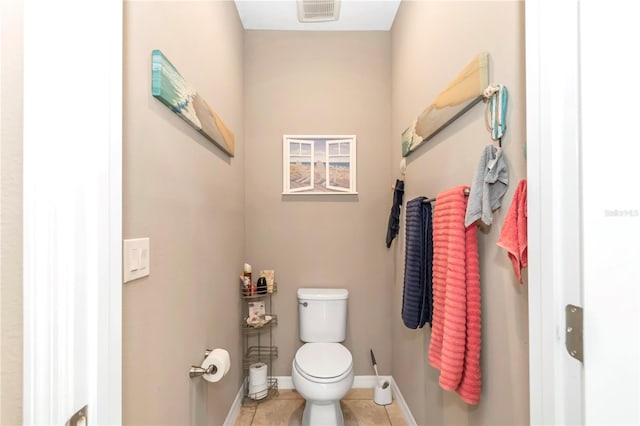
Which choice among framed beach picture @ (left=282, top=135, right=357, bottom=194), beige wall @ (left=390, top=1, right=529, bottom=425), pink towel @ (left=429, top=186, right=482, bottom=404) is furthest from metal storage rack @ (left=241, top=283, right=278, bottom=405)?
pink towel @ (left=429, top=186, right=482, bottom=404)

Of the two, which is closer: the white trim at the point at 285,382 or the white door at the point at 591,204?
the white door at the point at 591,204

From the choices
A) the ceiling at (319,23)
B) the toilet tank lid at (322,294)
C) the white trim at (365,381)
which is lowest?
the white trim at (365,381)

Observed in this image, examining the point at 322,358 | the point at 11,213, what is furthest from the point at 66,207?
the point at 322,358

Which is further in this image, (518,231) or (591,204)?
(518,231)

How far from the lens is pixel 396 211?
6.36 ft

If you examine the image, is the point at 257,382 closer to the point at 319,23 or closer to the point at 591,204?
the point at 591,204

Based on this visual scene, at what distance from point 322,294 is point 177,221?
1236 mm

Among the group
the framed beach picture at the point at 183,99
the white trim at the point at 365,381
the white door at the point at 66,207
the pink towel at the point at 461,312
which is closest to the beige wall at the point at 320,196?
the white trim at the point at 365,381

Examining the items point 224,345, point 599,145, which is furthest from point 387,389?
point 599,145

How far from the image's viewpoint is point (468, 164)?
1086 mm

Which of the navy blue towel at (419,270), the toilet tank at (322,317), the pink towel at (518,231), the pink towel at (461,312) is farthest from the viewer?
the toilet tank at (322,317)

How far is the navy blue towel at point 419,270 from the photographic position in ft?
4.25

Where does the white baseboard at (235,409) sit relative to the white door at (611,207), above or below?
below

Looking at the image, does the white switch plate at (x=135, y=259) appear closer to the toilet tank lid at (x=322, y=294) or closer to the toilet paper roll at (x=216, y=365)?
the toilet paper roll at (x=216, y=365)
